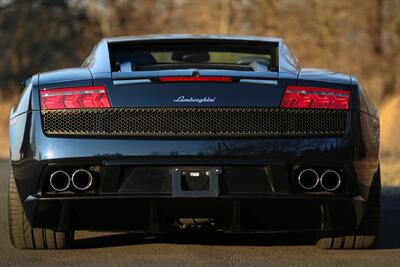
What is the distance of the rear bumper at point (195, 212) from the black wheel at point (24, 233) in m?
0.25

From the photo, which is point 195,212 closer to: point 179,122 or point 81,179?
point 179,122

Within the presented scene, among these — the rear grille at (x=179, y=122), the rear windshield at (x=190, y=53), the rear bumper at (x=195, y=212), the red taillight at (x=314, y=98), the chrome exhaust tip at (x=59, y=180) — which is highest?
the rear windshield at (x=190, y=53)

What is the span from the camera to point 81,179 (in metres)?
4.88

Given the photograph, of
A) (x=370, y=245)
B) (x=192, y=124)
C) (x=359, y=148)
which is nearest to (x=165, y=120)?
(x=192, y=124)

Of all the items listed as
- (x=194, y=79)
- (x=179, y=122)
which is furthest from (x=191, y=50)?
(x=179, y=122)

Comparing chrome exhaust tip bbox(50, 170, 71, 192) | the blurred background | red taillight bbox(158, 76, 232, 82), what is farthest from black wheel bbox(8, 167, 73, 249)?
the blurred background

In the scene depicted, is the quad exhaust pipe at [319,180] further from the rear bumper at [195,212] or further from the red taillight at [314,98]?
the red taillight at [314,98]

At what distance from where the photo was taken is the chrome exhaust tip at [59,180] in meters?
4.89

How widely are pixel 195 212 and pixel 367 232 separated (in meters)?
1.15

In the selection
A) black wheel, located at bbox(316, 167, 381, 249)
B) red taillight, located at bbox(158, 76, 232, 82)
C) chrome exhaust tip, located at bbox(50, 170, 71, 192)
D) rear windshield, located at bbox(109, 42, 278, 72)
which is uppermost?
red taillight, located at bbox(158, 76, 232, 82)

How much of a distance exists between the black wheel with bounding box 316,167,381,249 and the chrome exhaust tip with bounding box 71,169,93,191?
1614 mm

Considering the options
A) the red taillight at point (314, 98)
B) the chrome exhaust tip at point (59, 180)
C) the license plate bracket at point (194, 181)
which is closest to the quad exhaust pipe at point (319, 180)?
the red taillight at point (314, 98)

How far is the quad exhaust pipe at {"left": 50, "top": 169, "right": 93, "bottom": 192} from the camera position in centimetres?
486

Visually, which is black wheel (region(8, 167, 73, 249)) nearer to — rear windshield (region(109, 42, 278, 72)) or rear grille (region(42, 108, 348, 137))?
rear grille (region(42, 108, 348, 137))
